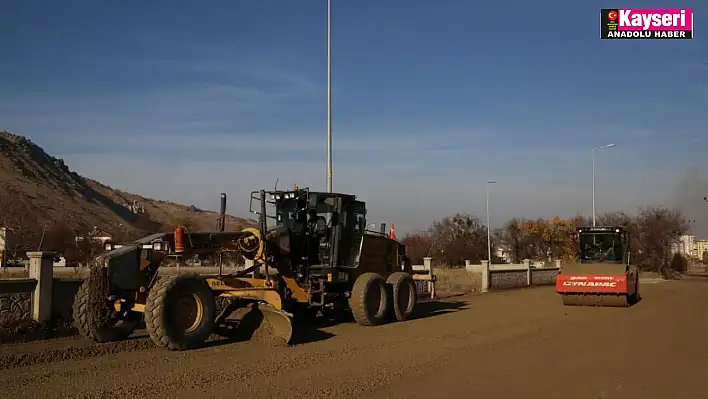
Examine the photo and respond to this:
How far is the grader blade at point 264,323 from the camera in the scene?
481 inches

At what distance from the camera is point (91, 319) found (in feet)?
37.9

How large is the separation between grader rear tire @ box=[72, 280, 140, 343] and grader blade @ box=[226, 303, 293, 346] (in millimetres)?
1984

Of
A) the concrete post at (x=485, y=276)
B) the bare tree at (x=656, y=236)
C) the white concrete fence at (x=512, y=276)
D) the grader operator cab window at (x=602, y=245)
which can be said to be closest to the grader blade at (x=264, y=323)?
the grader operator cab window at (x=602, y=245)

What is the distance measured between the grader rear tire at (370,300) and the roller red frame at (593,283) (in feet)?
25.7

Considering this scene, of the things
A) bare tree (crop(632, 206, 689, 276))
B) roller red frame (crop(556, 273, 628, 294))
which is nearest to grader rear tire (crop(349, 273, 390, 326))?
roller red frame (crop(556, 273, 628, 294))

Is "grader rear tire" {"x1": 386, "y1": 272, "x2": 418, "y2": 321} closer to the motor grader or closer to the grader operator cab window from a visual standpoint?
the motor grader

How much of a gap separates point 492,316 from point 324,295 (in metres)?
5.44

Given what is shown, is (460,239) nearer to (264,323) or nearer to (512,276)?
(512,276)

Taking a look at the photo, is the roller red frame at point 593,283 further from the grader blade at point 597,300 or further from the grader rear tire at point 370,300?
the grader rear tire at point 370,300

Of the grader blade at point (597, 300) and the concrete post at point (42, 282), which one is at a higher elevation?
the concrete post at point (42, 282)

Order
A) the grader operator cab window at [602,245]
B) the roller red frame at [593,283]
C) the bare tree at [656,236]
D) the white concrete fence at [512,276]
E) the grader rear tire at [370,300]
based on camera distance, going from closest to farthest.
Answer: the grader rear tire at [370,300]
the roller red frame at [593,283]
the grader operator cab window at [602,245]
the white concrete fence at [512,276]
the bare tree at [656,236]

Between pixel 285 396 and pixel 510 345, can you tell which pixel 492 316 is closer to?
pixel 510 345

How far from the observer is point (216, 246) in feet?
42.8

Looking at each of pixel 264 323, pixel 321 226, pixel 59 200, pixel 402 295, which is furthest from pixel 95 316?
pixel 59 200
